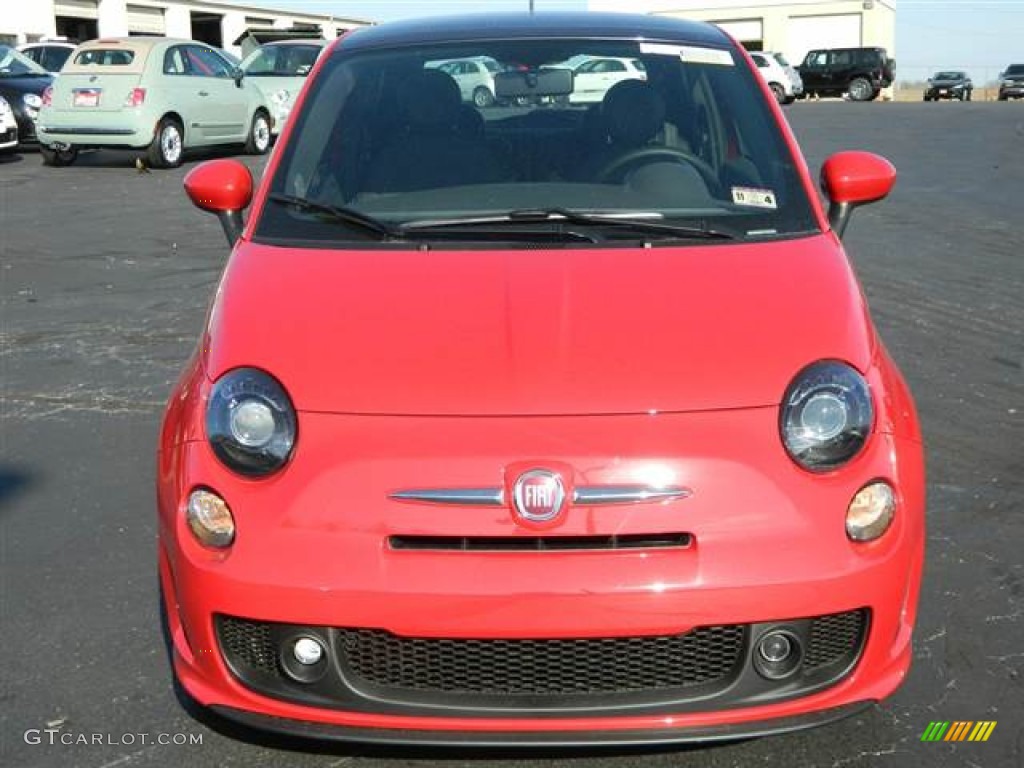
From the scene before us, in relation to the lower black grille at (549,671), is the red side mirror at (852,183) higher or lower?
higher

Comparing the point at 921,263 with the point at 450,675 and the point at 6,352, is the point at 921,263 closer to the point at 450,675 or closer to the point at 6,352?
the point at 6,352

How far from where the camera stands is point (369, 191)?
3.79 metres

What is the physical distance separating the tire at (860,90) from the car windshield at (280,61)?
105ft

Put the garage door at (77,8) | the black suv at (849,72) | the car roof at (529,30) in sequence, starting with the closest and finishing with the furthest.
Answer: the car roof at (529,30) < the black suv at (849,72) < the garage door at (77,8)

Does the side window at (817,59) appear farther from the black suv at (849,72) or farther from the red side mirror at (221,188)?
the red side mirror at (221,188)

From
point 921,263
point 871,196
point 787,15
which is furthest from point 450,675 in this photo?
point 787,15

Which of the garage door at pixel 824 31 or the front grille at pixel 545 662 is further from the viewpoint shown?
the garage door at pixel 824 31

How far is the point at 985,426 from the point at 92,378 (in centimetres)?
403

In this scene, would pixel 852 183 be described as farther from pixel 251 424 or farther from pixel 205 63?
pixel 205 63

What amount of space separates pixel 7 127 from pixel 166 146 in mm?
2081

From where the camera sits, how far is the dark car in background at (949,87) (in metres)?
51.5

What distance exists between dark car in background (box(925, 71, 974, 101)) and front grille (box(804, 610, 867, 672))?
52.6 m

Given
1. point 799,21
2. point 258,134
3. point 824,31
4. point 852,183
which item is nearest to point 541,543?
point 852,183

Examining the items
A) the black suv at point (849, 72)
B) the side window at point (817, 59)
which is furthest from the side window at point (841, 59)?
the side window at point (817, 59)
